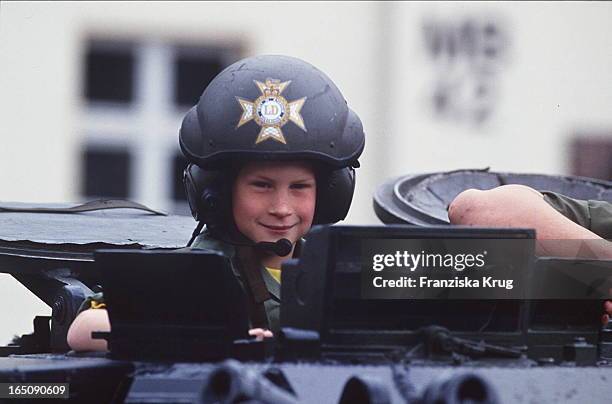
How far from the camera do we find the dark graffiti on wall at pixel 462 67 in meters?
12.1

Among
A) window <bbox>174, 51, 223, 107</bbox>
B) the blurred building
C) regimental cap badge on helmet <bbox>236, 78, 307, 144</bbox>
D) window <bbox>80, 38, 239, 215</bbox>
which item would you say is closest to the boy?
regimental cap badge on helmet <bbox>236, 78, 307, 144</bbox>

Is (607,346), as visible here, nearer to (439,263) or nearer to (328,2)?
(439,263)

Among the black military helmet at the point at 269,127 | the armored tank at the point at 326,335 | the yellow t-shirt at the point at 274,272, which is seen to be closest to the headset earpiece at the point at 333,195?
the black military helmet at the point at 269,127

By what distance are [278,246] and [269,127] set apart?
1.09ft

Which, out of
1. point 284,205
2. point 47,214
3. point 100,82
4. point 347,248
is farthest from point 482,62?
point 347,248

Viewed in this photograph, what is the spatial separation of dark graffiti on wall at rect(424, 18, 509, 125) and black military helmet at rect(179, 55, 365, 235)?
7.61m

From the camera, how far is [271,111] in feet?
14.0

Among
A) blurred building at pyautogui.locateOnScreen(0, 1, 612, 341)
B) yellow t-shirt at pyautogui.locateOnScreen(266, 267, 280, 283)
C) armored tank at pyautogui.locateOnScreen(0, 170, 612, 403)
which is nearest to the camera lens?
armored tank at pyautogui.locateOnScreen(0, 170, 612, 403)

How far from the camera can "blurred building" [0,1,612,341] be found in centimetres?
1172

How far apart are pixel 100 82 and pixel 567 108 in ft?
12.2

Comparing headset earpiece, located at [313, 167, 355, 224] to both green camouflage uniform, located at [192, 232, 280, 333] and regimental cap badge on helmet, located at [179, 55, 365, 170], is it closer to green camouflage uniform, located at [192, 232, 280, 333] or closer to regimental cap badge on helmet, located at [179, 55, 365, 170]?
regimental cap badge on helmet, located at [179, 55, 365, 170]

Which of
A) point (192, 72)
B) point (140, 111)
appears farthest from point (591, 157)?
point (140, 111)

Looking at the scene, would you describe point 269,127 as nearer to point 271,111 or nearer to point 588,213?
point 271,111

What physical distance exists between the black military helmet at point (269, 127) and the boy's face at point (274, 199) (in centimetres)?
5
